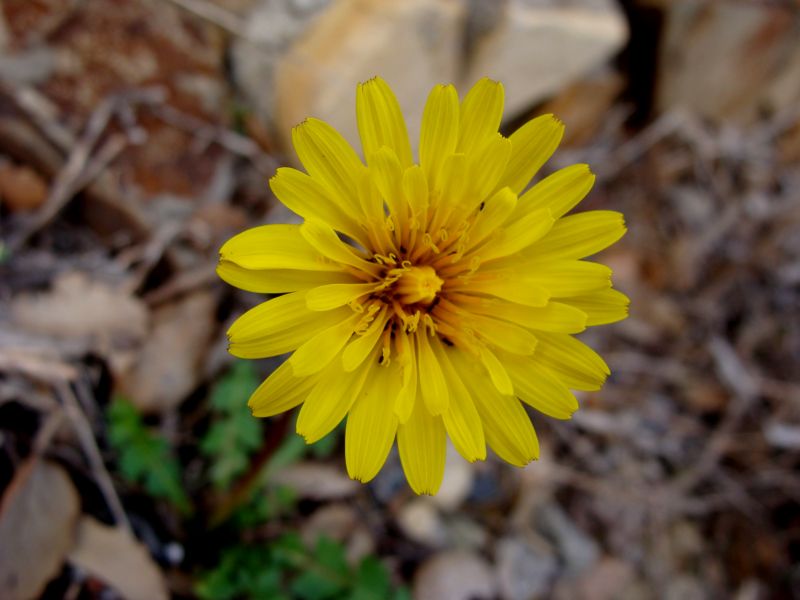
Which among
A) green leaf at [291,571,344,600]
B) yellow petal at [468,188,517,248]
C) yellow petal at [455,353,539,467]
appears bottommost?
green leaf at [291,571,344,600]

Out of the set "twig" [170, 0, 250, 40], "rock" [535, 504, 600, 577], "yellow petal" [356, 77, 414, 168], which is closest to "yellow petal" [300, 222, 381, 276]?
"yellow petal" [356, 77, 414, 168]

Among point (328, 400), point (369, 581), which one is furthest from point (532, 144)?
point (369, 581)

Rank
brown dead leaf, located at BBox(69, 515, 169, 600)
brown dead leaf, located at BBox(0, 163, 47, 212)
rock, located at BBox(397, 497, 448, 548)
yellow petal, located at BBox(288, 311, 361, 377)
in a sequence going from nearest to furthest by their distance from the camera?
yellow petal, located at BBox(288, 311, 361, 377) → brown dead leaf, located at BBox(69, 515, 169, 600) → brown dead leaf, located at BBox(0, 163, 47, 212) → rock, located at BBox(397, 497, 448, 548)

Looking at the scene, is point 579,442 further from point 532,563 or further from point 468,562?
point 468,562

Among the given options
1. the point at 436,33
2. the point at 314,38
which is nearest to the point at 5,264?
the point at 314,38

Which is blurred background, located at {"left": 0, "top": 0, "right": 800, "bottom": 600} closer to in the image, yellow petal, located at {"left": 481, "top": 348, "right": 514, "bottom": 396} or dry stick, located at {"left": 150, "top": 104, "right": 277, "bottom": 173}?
dry stick, located at {"left": 150, "top": 104, "right": 277, "bottom": 173}

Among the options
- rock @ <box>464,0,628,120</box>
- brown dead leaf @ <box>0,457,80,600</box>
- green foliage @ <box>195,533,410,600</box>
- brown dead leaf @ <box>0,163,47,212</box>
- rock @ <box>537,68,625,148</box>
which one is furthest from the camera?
rock @ <box>537,68,625,148</box>

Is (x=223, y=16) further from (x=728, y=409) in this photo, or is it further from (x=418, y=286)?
(x=728, y=409)
